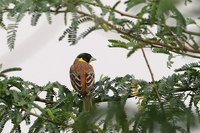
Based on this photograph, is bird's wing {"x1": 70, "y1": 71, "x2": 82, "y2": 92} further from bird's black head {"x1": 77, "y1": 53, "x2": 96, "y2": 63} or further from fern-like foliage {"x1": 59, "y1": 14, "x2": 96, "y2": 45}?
fern-like foliage {"x1": 59, "y1": 14, "x2": 96, "y2": 45}

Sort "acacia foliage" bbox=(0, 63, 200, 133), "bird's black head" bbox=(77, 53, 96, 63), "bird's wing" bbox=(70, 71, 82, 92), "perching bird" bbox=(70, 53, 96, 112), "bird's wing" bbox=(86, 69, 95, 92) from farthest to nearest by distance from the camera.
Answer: "bird's black head" bbox=(77, 53, 96, 63)
"bird's wing" bbox=(70, 71, 82, 92)
"perching bird" bbox=(70, 53, 96, 112)
"bird's wing" bbox=(86, 69, 95, 92)
"acacia foliage" bbox=(0, 63, 200, 133)

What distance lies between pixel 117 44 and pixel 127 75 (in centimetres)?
105

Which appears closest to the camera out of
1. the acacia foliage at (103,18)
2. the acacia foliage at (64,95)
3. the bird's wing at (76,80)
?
the acacia foliage at (103,18)

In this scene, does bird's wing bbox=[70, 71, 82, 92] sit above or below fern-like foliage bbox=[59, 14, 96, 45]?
above

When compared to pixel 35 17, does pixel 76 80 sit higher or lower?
higher

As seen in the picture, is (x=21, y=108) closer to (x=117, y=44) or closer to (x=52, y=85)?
(x=52, y=85)

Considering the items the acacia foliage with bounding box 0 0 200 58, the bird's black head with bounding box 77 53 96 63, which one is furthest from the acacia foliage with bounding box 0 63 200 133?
the bird's black head with bounding box 77 53 96 63

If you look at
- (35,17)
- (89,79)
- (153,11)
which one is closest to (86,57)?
(89,79)

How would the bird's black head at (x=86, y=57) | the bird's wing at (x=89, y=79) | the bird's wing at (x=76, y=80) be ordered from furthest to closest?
the bird's black head at (x=86, y=57)
the bird's wing at (x=76, y=80)
the bird's wing at (x=89, y=79)

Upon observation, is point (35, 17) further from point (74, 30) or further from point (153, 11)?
point (153, 11)

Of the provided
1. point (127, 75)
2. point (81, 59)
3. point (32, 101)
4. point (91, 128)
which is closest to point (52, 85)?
point (32, 101)

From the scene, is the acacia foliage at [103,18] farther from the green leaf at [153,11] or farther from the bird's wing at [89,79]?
the bird's wing at [89,79]

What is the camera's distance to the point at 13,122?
171 inches

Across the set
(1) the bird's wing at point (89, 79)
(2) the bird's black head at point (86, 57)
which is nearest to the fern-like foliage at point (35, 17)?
(1) the bird's wing at point (89, 79)
